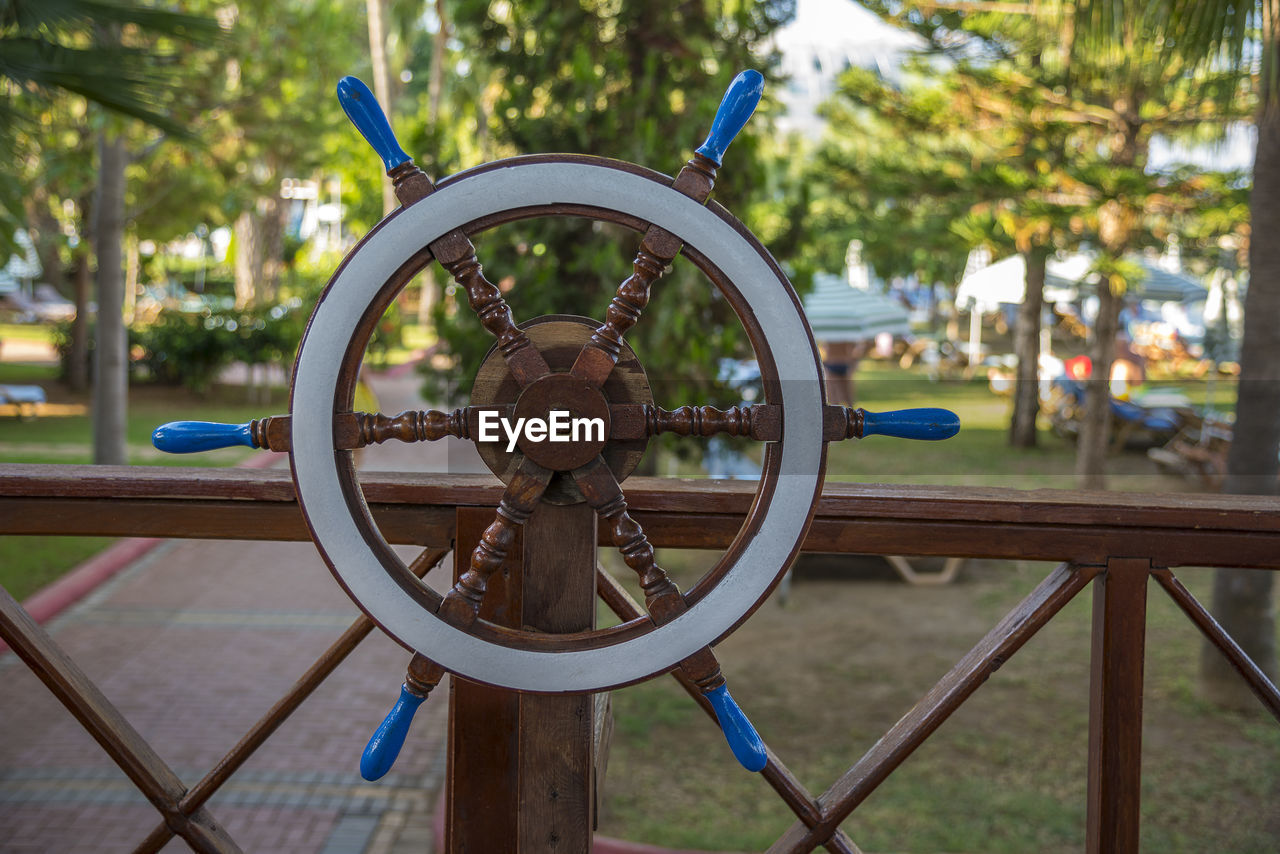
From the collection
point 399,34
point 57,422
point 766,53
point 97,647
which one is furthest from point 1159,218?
point 399,34

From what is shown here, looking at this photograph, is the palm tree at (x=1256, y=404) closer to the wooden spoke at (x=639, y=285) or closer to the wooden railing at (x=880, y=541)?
the wooden railing at (x=880, y=541)

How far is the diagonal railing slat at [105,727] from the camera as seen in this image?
1.55 metres

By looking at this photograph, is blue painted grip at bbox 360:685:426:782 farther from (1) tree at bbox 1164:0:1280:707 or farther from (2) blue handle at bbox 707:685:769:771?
(1) tree at bbox 1164:0:1280:707

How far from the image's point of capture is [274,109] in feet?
44.6

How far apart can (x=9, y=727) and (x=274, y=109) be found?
34.1ft

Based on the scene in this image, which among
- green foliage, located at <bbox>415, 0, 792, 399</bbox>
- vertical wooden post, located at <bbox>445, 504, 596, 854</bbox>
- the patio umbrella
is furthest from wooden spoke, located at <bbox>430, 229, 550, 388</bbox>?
the patio umbrella

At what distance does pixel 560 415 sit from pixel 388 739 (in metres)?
0.41

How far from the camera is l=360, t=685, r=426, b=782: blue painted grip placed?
1.22m

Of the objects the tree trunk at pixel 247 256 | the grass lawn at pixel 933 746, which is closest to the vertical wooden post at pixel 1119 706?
the grass lawn at pixel 933 746

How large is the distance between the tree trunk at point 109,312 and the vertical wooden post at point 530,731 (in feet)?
25.5

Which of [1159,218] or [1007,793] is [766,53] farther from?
[1159,218]

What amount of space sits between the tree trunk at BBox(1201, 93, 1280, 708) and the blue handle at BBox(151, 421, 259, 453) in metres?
4.99

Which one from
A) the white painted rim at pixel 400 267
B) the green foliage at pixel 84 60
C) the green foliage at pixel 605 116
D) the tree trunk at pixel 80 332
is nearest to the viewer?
the white painted rim at pixel 400 267

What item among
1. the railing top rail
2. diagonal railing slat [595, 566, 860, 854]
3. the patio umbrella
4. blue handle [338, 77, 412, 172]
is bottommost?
diagonal railing slat [595, 566, 860, 854]
